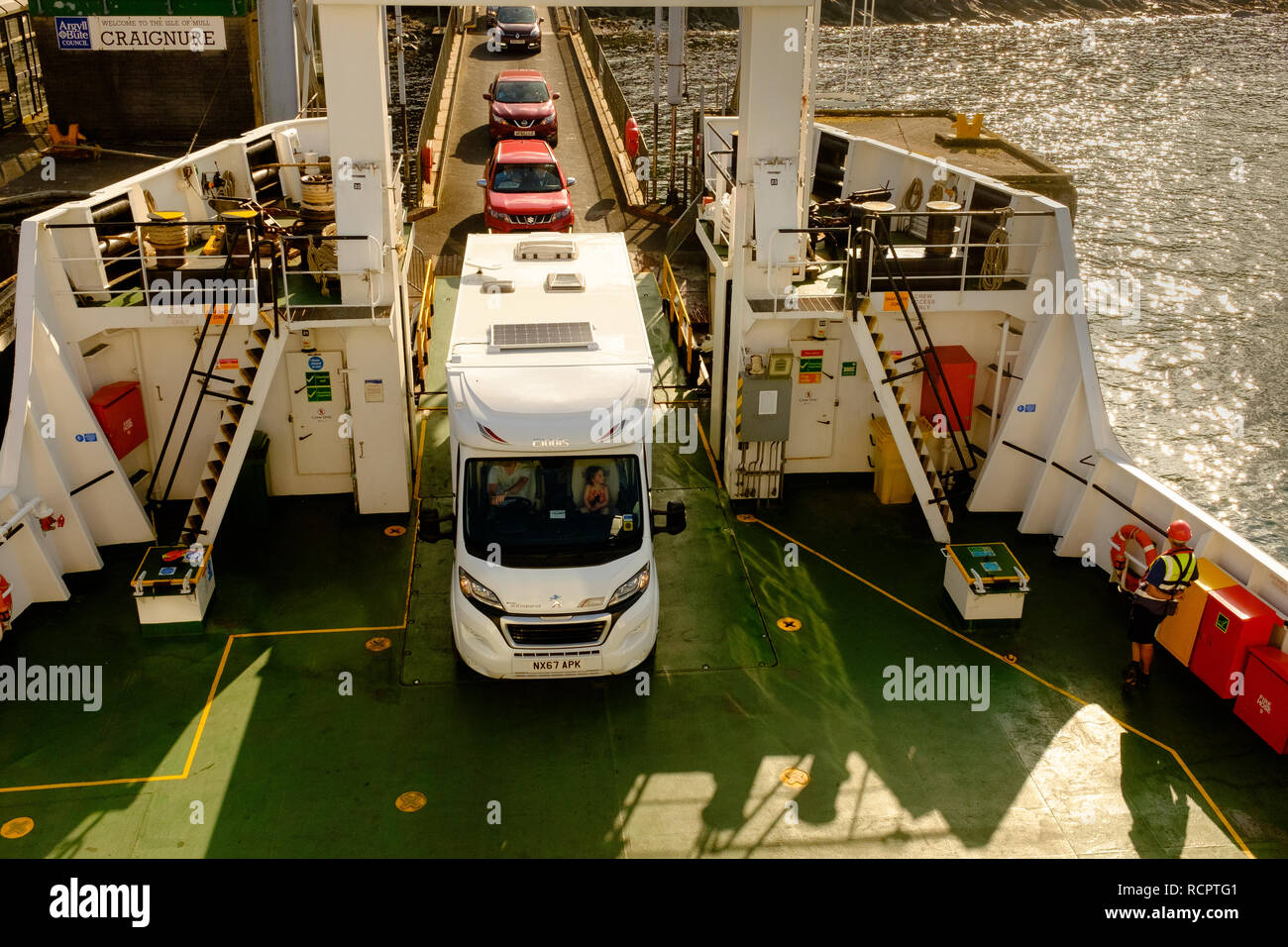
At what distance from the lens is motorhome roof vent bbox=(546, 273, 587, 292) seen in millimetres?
13305

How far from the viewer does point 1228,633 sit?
10898 millimetres

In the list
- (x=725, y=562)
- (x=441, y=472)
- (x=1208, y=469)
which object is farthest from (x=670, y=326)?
(x=1208, y=469)

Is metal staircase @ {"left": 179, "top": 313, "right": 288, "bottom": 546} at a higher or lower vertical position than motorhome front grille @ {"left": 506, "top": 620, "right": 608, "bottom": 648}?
higher

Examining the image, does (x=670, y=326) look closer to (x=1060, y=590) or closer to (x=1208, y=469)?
(x=1060, y=590)

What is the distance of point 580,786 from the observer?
32.8ft

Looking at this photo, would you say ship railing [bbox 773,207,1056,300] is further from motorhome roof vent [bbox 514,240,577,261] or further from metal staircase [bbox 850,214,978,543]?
motorhome roof vent [bbox 514,240,577,261]

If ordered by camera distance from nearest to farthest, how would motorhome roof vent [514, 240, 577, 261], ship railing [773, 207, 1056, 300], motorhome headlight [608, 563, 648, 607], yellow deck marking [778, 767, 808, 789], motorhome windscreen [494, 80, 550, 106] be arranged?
yellow deck marking [778, 767, 808, 789], motorhome headlight [608, 563, 648, 607], ship railing [773, 207, 1056, 300], motorhome roof vent [514, 240, 577, 261], motorhome windscreen [494, 80, 550, 106]

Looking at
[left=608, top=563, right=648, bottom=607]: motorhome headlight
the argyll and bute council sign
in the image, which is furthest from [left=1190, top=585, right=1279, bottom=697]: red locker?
the argyll and bute council sign

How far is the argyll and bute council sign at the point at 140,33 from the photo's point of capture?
25891 millimetres

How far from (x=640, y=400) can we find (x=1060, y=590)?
5.70 metres

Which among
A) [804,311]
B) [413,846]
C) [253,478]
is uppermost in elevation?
[804,311]

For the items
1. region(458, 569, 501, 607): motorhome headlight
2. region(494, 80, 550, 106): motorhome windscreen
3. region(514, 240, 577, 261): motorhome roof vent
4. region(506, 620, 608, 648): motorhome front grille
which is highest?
region(494, 80, 550, 106): motorhome windscreen

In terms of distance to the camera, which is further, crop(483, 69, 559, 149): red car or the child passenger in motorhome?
crop(483, 69, 559, 149): red car

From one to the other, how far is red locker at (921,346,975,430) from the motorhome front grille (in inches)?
246
